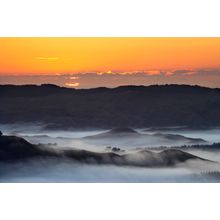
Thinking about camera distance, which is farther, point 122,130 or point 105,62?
point 105,62

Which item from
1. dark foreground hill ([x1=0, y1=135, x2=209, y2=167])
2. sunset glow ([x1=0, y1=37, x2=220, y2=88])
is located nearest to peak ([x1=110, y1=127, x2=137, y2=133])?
dark foreground hill ([x1=0, y1=135, x2=209, y2=167])

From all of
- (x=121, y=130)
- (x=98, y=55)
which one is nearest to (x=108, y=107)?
(x=121, y=130)

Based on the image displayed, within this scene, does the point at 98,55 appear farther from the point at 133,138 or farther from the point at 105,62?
the point at 133,138
